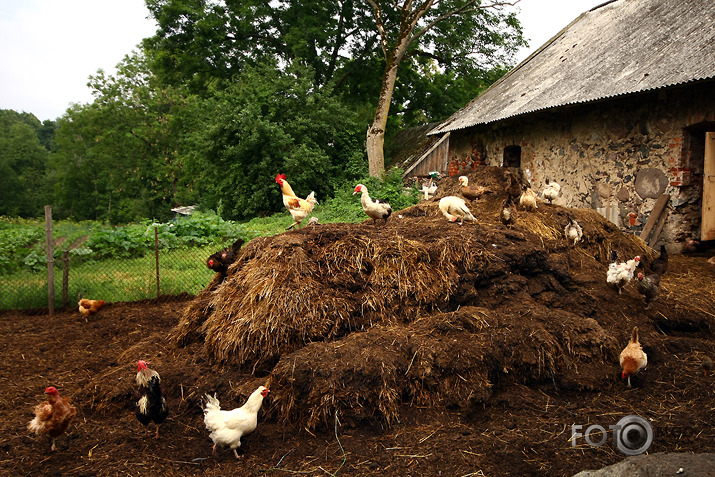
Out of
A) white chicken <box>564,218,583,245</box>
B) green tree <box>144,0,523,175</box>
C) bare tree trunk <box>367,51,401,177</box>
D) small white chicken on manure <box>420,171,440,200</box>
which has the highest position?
green tree <box>144,0,523,175</box>

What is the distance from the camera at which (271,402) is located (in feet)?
13.2

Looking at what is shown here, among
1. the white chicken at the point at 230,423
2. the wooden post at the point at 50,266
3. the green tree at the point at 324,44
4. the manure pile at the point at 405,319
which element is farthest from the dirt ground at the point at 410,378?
the green tree at the point at 324,44

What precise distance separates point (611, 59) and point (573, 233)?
17.2 ft

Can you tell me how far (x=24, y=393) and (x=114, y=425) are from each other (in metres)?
1.46

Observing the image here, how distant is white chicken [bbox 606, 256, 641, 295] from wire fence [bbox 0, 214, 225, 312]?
6.40 metres

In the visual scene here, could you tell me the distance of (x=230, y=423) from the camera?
355cm

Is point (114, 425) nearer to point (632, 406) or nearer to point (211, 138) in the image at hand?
point (632, 406)

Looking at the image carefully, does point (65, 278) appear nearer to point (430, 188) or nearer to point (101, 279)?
point (101, 279)

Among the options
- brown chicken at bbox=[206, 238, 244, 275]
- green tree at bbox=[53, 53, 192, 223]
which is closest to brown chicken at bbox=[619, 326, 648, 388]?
brown chicken at bbox=[206, 238, 244, 275]

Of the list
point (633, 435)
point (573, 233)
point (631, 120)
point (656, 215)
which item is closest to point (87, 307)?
point (633, 435)

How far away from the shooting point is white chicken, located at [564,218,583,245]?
724 centimetres

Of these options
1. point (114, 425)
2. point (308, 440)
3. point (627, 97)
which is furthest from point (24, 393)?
point (627, 97)

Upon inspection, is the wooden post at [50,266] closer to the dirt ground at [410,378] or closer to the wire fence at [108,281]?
the wire fence at [108,281]

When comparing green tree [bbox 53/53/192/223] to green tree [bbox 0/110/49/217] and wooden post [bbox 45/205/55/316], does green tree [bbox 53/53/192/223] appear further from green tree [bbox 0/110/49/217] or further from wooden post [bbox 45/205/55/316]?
wooden post [bbox 45/205/55/316]
